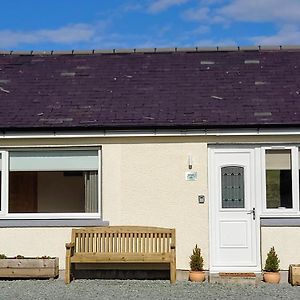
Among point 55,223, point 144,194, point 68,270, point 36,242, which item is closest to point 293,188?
point 144,194

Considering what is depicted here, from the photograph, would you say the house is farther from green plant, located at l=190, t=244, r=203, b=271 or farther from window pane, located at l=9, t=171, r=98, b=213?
green plant, located at l=190, t=244, r=203, b=271

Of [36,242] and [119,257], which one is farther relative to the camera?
[36,242]

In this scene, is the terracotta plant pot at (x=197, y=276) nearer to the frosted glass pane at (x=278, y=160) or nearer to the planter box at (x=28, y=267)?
the frosted glass pane at (x=278, y=160)

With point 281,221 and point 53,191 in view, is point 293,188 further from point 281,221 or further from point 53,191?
point 53,191

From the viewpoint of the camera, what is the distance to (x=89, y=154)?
13.0m

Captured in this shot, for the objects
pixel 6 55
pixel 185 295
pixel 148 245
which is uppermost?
pixel 6 55

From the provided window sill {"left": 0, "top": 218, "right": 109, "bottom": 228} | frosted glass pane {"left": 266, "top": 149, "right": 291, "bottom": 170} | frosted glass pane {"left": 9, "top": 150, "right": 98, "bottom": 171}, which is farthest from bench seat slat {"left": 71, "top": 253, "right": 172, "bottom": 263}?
frosted glass pane {"left": 266, "top": 149, "right": 291, "bottom": 170}

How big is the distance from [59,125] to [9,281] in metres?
3.28

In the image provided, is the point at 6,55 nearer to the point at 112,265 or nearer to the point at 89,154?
the point at 89,154

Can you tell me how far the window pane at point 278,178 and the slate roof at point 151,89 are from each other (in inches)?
29.5

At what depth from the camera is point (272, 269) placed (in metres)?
12.1

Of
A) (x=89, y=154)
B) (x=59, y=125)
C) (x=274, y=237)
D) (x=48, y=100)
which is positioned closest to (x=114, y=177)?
(x=89, y=154)

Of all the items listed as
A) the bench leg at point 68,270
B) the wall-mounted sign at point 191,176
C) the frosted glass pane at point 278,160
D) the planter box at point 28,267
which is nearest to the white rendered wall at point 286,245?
the frosted glass pane at point 278,160

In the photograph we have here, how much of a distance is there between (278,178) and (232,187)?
961mm
